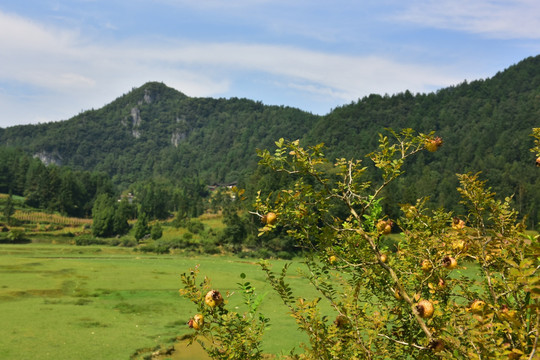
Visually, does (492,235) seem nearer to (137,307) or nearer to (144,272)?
(137,307)

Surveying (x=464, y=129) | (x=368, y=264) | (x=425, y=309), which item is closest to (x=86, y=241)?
(x=368, y=264)

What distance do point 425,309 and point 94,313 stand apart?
14.3 metres

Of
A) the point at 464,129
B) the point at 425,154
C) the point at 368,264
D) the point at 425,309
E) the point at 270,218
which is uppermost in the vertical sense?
the point at 464,129

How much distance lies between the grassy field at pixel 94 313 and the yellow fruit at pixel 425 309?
32.5 ft

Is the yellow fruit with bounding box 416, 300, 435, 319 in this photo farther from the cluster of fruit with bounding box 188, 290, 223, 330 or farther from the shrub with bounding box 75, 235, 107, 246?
the shrub with bounding box 75, 235, 107, 246

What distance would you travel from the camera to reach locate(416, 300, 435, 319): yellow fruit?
86.7 inches

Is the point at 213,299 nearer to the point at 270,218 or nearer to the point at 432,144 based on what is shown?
the point at 270,218

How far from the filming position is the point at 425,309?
2.23 meters

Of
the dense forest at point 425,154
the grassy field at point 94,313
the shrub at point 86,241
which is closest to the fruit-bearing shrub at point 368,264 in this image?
the grassy field at point 94,313

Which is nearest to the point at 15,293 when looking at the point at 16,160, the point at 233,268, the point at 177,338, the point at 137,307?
the point at 137,307

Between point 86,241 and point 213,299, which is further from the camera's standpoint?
point 86,241

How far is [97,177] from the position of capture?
98.3 metres

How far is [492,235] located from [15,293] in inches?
720

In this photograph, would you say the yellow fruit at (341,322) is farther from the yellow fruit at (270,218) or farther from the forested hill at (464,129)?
the forested hill at (464,129)
